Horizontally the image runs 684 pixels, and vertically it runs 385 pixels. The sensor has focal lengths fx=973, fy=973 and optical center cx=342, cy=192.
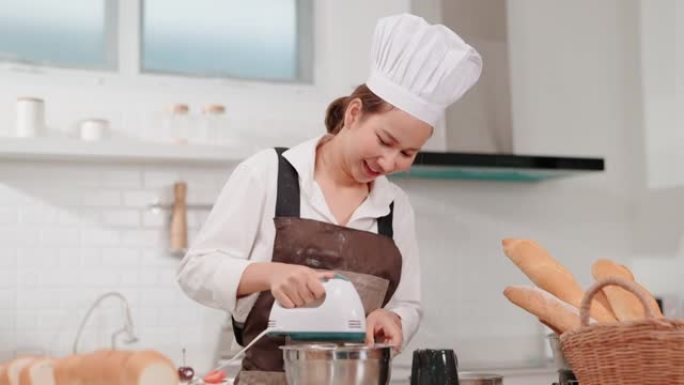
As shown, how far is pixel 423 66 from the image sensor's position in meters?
2.33

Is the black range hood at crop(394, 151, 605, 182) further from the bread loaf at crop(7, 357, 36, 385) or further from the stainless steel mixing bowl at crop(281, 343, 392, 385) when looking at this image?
the bread loaf at crop(7, 357, 36, 385)

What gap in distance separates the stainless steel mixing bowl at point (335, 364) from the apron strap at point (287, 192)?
2.61 feet

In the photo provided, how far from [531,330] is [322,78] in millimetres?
1657

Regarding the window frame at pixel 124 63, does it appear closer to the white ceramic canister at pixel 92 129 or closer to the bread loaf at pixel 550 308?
the white ceramic canister at pixel 92 129

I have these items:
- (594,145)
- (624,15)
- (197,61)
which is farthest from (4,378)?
(624,15)

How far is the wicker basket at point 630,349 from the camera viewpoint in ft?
5.22

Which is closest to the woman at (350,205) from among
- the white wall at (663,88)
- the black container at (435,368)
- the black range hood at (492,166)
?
the black container at (435,368)

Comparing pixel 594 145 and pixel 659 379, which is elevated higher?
pixel 594 145

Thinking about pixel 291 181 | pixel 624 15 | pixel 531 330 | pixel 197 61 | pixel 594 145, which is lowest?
pixel 531 330

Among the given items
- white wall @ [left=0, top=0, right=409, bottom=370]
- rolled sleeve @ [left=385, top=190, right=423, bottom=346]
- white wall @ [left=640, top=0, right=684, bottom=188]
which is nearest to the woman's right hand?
rolled sleeve @ [left=385, top=190, right=423, bottom=346]

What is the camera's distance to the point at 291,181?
2.49 metres

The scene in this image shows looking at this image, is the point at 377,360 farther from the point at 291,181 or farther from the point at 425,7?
the point at 425,7

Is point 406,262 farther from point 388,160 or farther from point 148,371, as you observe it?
point 148,371

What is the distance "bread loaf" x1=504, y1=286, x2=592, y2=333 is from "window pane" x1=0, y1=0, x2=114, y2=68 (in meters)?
2.98
